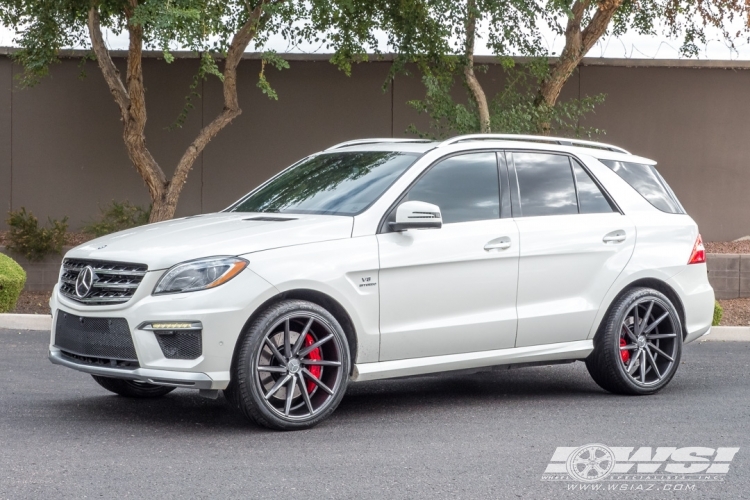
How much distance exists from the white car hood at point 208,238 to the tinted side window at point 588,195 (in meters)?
2.08

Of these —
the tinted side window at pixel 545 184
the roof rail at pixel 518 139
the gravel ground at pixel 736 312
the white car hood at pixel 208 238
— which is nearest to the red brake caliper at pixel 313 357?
the white car hood at pixel 208 238

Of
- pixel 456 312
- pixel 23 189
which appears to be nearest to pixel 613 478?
pixel 456 312

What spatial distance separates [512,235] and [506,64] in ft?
21.1

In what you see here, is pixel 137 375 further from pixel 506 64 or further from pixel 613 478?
pixel 506 64

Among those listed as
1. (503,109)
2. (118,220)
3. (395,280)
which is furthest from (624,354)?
(118,220)

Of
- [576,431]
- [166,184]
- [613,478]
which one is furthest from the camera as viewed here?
[166,184]

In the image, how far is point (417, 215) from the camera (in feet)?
21.7

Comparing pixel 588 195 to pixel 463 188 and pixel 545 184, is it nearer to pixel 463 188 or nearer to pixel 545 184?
pixel 545 184

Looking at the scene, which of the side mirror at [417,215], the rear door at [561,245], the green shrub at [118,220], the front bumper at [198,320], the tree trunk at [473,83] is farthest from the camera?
the green shrub at [118,220]

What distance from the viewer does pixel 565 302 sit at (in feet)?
24.6

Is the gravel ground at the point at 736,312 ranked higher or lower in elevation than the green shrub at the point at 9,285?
lower

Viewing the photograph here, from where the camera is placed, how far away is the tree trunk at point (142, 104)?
13852mm

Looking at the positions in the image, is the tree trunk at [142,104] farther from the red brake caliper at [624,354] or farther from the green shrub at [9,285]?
the red brake caliper at [624,354]

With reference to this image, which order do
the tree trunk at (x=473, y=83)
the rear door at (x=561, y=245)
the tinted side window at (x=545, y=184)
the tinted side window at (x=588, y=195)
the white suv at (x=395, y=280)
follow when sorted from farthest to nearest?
the tree trunk at (x=473, y=83), the tinted side window at (x=588, y=195), the tinted side window at (x=545, y=184), the rear door at (x=561, y=245), the white suv at (x=395, y=280)
